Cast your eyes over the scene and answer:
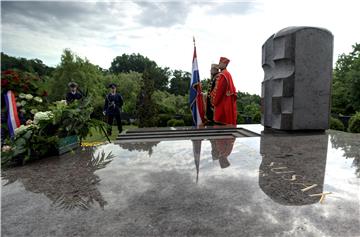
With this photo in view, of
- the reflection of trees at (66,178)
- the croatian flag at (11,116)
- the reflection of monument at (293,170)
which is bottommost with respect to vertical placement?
the reflection of trees at (66,178)

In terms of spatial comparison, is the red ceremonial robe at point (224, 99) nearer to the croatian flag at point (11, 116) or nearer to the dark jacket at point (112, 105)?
the croatian flag at point (11, 116)

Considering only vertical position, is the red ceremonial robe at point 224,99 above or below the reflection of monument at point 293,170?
above

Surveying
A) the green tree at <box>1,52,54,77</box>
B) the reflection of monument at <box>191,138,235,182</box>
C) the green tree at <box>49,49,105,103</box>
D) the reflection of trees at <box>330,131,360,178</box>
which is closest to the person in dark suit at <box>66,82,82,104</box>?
the reflection of monument at <box>191,138,235,182</box>

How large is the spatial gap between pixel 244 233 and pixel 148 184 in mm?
978

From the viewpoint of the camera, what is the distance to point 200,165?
2.72 m

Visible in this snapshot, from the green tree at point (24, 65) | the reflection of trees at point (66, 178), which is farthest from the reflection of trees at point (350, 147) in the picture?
the green tree at point (24, 65)

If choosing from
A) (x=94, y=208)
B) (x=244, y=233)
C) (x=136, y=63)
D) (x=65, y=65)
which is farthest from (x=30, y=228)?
(x=136, y=63)

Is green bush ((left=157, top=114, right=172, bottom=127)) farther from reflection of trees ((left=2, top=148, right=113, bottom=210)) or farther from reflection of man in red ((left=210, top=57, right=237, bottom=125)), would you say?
reflection of trees ((left=2, top=148, right=113, bottom=210))

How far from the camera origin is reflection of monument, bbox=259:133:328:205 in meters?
1.87

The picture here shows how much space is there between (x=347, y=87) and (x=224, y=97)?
75.1ft

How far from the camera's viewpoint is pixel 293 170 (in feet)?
8.18

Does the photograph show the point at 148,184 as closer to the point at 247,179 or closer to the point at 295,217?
the point at 247,179

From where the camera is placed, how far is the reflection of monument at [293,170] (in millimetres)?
1868

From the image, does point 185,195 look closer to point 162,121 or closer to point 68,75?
point 162,121
